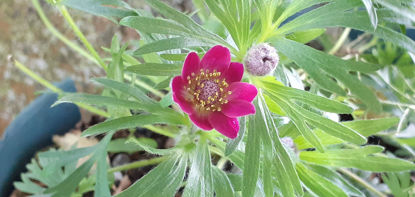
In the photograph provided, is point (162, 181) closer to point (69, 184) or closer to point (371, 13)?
point (69, 184)

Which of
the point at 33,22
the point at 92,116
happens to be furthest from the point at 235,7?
the point at 33,22

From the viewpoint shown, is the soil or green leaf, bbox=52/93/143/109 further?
the soil

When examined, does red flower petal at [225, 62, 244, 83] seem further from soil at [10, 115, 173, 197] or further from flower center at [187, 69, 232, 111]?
soil at [10, 115, 173, 197]

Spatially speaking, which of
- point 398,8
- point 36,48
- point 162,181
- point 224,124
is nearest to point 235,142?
point 224,124

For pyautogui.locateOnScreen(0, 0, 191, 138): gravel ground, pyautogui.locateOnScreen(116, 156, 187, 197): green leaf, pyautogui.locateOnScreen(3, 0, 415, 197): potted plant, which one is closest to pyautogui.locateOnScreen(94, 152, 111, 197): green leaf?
pyautogui.locateOnScreen(3, 0, 415, 197): potted plant

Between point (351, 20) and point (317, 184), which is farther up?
point (351, 20)

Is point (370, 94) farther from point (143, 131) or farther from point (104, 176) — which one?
point (143, 131)

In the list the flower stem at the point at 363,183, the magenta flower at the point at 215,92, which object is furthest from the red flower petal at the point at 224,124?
the flower stem at the point at 363,183
